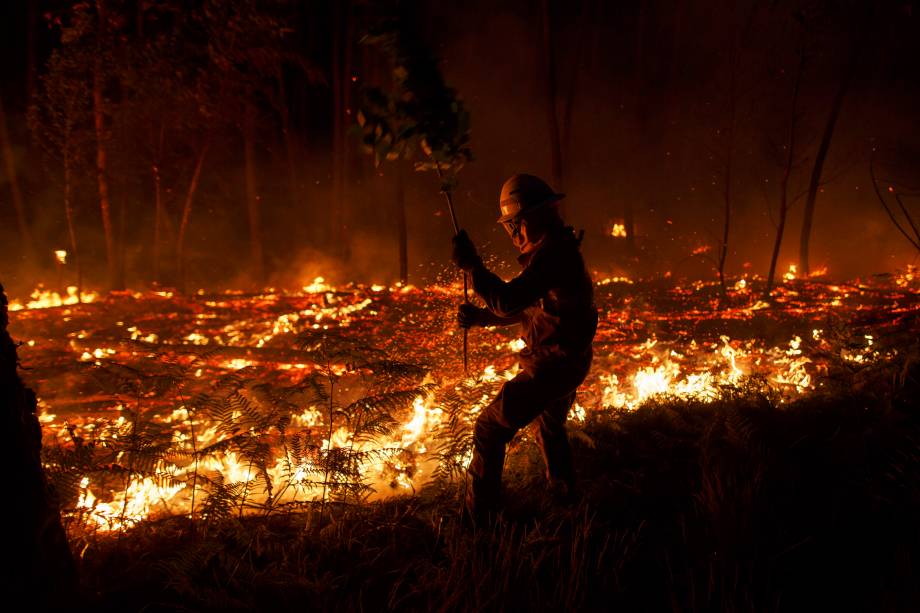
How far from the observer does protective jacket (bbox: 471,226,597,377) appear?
3562 mm

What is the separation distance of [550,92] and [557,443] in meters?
15.2

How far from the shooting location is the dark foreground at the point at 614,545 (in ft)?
9.55

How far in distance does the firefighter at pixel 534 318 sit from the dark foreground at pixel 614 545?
0.42 m

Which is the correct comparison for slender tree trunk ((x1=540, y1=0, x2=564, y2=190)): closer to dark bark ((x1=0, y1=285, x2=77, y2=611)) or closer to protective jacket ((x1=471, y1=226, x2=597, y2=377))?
protective jacket ((x1=471, y1=226, x2=597, y2=377))

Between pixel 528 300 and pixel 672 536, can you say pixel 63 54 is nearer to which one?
pixel 528 300

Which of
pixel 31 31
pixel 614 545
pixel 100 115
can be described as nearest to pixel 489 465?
pixel 614 545

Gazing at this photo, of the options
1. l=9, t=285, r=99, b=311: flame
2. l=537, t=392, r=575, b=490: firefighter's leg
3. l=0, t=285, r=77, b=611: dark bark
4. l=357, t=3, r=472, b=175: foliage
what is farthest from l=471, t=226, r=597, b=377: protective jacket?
l=9, t=285, r=99, b=311: flame

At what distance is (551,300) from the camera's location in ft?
12.4

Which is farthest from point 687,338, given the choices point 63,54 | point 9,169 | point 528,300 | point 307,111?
point 307,111

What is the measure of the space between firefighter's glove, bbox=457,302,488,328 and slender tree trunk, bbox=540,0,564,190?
12.9 metres

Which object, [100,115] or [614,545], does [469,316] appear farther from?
[100,115]

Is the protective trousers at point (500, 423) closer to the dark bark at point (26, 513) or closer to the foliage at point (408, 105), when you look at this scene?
the foliage at point (408, 105)

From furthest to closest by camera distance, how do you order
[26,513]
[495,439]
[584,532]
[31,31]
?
1. [31,31]
2. [495,439]
3. [584,532]
4. [26,513]

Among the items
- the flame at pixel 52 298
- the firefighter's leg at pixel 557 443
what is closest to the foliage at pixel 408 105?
the firefighter's leg at pixel 557 443
